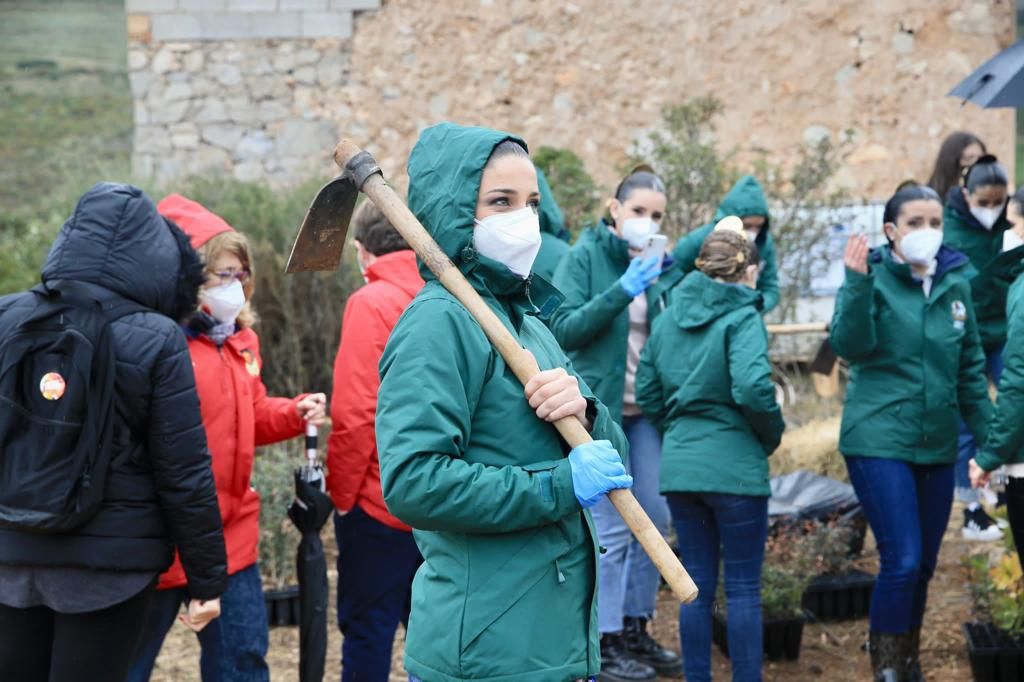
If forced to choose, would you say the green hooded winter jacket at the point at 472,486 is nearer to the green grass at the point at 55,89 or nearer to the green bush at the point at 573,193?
the green bush at the point at 573,193

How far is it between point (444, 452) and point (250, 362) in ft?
6.38

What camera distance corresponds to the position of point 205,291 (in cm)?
418

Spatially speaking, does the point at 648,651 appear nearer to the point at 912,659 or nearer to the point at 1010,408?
the point at 912,659

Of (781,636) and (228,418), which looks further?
(781,636)

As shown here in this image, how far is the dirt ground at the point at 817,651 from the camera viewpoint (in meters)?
5.39

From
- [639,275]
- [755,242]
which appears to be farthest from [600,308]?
[755,242]

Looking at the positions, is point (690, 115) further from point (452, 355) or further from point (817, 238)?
point (452, 355)

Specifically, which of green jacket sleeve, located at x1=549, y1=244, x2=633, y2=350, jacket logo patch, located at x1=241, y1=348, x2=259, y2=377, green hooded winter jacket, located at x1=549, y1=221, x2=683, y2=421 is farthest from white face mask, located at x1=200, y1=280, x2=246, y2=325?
green hooded winter jacket, located at x1=549, y1=221, x2=683, y2=421

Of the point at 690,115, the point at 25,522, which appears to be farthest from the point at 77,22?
the point at 25,522

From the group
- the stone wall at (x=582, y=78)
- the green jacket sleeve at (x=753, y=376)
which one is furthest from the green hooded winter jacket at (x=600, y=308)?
the stone wall at (x=582, y=78)

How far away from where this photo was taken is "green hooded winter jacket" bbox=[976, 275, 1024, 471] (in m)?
4.46

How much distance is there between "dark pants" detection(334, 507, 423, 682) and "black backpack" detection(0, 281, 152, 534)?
4.29ft

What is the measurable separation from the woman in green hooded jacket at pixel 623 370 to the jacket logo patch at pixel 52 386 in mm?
2255

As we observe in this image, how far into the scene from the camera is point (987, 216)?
6.51m
